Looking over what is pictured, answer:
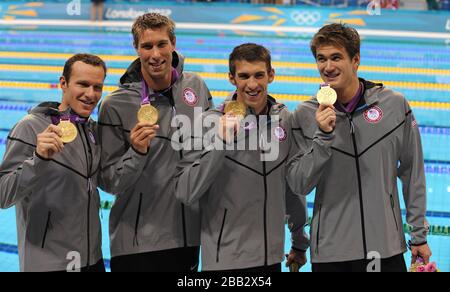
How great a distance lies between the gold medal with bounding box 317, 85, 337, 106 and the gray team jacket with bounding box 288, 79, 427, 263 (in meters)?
0.16

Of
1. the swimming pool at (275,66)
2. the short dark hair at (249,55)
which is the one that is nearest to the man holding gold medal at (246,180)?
the short dark hair at (249,55)

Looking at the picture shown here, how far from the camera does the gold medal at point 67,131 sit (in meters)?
2.44

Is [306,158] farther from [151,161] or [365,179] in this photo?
[151,161]

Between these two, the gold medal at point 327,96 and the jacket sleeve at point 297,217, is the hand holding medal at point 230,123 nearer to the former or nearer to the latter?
the gold medal at point 327,96

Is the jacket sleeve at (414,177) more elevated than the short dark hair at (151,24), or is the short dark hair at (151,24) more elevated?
the short dark hair at (151,24)

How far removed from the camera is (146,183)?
2713 millimetres

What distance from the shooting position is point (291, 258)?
2945 millimetres

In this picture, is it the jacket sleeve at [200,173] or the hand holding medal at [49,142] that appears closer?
the hand holding medal at [49,142]

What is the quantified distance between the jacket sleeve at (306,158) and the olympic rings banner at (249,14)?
9812 mm

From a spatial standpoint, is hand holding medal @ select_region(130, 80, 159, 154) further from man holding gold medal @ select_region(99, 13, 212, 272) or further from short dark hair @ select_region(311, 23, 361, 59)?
short dark hair @ select_region(311, 23, 361, 59)

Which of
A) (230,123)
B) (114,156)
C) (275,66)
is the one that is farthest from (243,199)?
(275,66)

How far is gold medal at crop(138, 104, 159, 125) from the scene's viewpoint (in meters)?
2.50

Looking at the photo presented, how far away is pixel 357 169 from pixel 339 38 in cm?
52

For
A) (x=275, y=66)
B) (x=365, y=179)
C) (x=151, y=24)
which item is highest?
(x=275, y=66)
